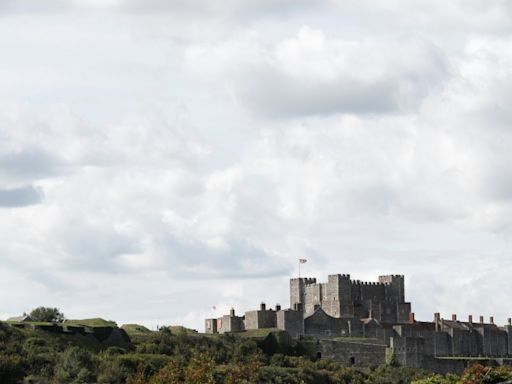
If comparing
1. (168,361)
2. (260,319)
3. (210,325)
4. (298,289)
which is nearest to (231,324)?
(260,319)

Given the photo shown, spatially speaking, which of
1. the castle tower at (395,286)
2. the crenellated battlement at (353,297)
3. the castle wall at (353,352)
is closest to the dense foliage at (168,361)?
the castle wall at (353,352)

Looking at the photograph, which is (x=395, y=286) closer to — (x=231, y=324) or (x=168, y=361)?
(x=231, y=324)

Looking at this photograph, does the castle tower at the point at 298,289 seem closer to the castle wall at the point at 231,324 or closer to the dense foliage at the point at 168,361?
the castle wall at the point at 231,324

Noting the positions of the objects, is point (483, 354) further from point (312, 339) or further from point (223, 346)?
point (223, 346)

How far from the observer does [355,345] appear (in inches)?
3863

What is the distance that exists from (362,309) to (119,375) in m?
45.5

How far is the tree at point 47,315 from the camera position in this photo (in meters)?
87.2

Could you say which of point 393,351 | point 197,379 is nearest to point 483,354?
point 393,351

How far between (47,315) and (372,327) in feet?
99.9

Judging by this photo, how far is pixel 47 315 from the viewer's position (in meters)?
87.7

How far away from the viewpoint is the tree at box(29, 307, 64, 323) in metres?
87.2

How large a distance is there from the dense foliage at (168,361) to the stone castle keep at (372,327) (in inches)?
170

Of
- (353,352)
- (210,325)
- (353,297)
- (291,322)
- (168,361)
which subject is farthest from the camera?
(353,297)

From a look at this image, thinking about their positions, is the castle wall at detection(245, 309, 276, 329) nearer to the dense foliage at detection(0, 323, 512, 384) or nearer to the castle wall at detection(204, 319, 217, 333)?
the castle wall at detection(204, 319, 217, 333)
